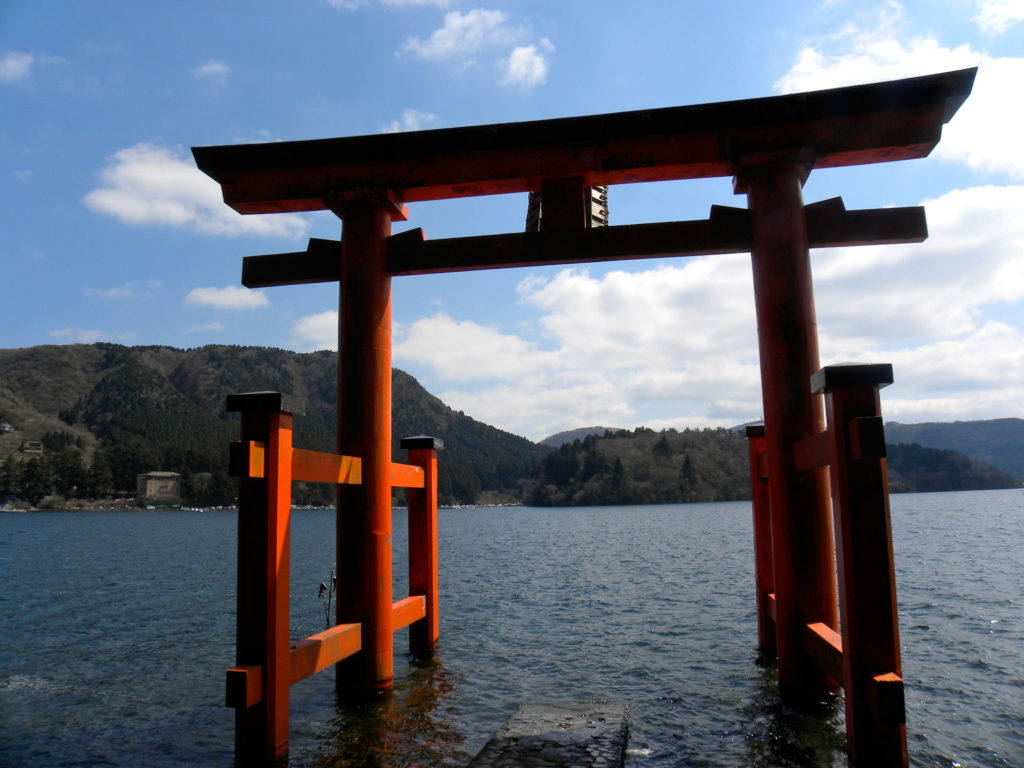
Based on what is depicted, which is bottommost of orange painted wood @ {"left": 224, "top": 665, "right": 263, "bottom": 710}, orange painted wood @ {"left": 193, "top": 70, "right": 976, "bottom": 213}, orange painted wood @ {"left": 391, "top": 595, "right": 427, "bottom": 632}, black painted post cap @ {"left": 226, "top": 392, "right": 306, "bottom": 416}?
orange painted wood @ {"left": 391, "top": 595, "right": 427, "bottom": 632}

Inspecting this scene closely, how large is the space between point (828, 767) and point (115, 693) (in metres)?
9.02

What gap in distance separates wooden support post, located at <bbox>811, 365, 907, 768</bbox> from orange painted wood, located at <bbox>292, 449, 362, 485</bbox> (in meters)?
3.87

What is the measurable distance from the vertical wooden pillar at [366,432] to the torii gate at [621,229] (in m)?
0.02

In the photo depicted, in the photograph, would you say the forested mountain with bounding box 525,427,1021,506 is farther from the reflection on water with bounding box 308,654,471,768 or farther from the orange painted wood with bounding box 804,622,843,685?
the orange painted wood with bounding box 804,622,843,685

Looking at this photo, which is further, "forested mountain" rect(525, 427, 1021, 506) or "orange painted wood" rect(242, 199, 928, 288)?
"forested mountain" rect(525, 427, 1021, 506)

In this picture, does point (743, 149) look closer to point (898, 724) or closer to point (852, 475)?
point (852, 475)

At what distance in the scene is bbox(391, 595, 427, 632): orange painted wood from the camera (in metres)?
7.74

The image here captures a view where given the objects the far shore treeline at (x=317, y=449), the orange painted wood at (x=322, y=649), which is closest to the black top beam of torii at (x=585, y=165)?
the orange painted wood at (x=322, y=649)

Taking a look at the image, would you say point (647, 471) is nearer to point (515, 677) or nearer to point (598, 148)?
point (515, 677)

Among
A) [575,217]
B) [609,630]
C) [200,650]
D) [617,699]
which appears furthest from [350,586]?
[609,630]

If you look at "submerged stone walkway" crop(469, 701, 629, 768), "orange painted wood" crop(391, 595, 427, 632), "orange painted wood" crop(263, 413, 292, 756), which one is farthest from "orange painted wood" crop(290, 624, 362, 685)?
"submerged stone walkway" crop(469, 701, 629, 768)

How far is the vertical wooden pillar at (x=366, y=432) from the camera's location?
6.71m

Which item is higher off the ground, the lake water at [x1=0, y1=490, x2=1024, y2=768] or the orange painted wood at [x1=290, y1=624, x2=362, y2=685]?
the orange painted wood at [x1=290, y1=624, x2=362, y2=685]

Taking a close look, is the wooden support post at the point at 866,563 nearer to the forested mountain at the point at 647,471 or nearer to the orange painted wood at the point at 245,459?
the orange painted wood at the point at 245,459
